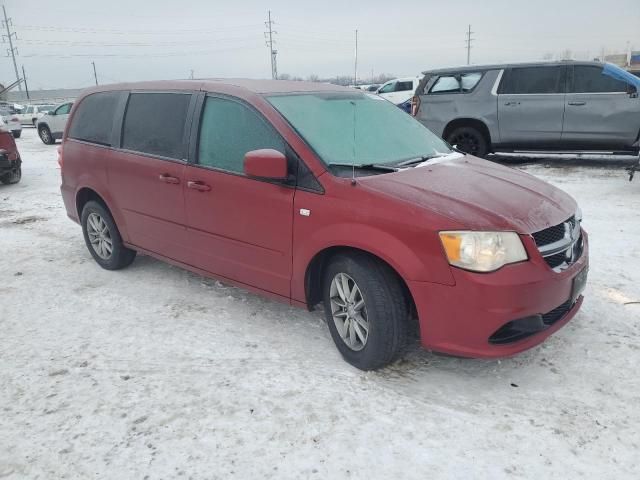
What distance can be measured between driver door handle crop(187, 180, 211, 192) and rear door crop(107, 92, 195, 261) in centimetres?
12

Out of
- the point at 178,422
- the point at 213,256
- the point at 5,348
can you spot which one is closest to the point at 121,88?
the point at 213,256

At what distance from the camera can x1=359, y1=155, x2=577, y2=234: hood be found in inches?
105

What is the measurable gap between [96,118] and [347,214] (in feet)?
10.1

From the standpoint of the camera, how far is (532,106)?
934 cm

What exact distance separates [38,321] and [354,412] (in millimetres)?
2554

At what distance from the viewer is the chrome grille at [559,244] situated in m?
2.76

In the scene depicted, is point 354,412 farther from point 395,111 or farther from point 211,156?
point 395,111

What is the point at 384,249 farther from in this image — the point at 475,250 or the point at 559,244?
the point at 559,244

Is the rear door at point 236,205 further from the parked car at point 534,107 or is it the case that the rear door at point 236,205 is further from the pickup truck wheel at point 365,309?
the parked car at point 534,107

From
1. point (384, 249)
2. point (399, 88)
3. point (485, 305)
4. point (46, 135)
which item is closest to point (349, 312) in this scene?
point (384, 249)

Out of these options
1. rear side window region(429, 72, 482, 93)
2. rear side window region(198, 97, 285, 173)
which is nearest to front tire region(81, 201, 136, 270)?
rear side window region(198, 97, 285, 173)

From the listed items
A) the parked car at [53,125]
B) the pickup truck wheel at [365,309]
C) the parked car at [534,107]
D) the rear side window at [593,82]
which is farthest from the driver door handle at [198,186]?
the parked car at [53,125]

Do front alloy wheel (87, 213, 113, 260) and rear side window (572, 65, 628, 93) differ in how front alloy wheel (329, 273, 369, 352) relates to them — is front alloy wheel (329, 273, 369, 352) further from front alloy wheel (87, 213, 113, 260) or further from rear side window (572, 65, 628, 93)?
rear side window (572, 65, 628, 93)

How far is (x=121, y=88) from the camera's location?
4.58 meters
